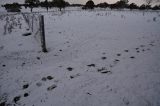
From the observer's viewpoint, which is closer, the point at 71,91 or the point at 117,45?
the point at 71,91

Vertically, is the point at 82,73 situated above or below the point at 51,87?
above

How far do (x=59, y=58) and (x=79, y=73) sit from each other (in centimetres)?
181

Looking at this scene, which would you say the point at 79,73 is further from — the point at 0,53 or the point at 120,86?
the point at 0,53

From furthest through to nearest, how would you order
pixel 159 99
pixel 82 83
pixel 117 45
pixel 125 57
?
pixel 117 45, pixel 125 57, pixel 82 83, pixel 159 99

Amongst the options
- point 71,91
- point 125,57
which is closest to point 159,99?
point 71,91

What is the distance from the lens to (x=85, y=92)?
4551mm

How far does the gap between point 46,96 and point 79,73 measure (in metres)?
1.55

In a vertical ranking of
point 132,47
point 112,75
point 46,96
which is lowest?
point 46,96

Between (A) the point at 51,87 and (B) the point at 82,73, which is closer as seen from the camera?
(A) the point at 51,87

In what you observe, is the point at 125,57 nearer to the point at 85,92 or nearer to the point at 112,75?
the point at 112,75

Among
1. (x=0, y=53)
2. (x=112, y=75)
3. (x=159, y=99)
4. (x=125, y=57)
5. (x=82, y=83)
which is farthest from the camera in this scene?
(x=0, y=53)

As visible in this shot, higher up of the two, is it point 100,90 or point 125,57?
point 125,57

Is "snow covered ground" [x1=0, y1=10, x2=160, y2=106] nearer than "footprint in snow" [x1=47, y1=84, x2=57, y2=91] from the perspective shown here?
Yes

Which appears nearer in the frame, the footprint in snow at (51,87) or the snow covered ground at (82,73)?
the snow covered ground at (82,73)
